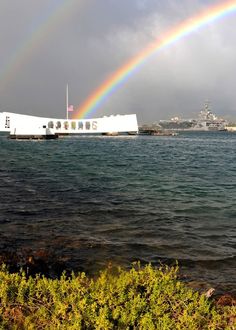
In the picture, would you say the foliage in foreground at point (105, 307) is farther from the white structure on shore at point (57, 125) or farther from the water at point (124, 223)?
the white structure on shore at point (57, 125)

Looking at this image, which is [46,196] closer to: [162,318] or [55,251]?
[55,251]

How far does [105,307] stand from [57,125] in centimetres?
15460

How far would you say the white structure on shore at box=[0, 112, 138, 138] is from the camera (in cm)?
13525

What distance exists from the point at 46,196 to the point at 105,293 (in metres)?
18.9

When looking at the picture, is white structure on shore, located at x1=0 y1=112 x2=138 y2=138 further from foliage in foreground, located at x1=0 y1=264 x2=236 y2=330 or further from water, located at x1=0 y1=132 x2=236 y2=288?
foliage in foreground, located at x1=0 y1=264 x2=236 y2=330

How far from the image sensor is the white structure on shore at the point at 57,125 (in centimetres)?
13525

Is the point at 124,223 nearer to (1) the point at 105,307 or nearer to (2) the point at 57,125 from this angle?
(1) the point at 105,307

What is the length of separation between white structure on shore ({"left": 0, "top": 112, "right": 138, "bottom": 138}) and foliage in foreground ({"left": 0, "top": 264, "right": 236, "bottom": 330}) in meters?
130

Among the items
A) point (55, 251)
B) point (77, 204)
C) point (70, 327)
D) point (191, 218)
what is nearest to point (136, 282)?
point (70, 327)

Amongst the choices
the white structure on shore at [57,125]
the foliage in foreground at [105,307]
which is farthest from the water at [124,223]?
the white structure on shore at [57,125]

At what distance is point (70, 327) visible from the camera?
5.29 m

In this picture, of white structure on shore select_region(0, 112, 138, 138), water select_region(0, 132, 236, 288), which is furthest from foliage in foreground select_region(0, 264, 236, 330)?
Result: white structure on shore select_region(0, 112, 138, 138)

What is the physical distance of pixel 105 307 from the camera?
18.2ft

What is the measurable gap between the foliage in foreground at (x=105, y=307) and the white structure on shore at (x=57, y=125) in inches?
5105
